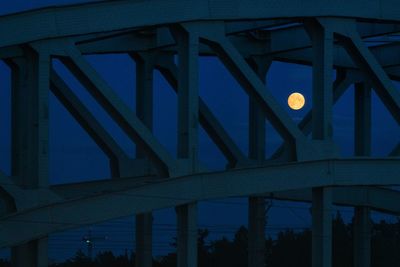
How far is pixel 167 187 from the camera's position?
866 inches

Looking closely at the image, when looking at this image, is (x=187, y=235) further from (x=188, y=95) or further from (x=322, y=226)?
(x=322, y=226)

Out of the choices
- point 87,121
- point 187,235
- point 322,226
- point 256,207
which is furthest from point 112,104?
point 256,207

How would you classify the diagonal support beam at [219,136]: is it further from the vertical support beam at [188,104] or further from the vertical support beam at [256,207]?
the vertical support beam at [188,104]

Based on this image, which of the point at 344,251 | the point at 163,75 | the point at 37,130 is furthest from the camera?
the point at 344,251

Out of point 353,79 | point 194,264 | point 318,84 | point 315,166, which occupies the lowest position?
point 194,264

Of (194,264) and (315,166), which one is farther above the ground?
(315,166)

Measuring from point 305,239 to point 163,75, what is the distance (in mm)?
35550

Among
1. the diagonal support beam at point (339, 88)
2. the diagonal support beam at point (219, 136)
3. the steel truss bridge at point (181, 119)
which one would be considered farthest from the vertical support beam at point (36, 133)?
the diagonal support beam at point (339, 88)

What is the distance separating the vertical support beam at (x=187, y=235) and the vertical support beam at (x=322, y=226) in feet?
8.11

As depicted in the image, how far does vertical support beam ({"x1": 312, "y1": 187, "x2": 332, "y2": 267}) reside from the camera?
78.2ft

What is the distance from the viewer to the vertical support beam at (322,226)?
23.8 metres

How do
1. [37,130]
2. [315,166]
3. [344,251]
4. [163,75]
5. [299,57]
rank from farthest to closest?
[344,251] → [299,57] → [163,75] → [315,166] → [37,130]

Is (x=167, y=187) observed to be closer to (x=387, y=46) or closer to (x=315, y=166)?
(x=315, y=166)

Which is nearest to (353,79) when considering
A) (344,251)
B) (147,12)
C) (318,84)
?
(318,84)
